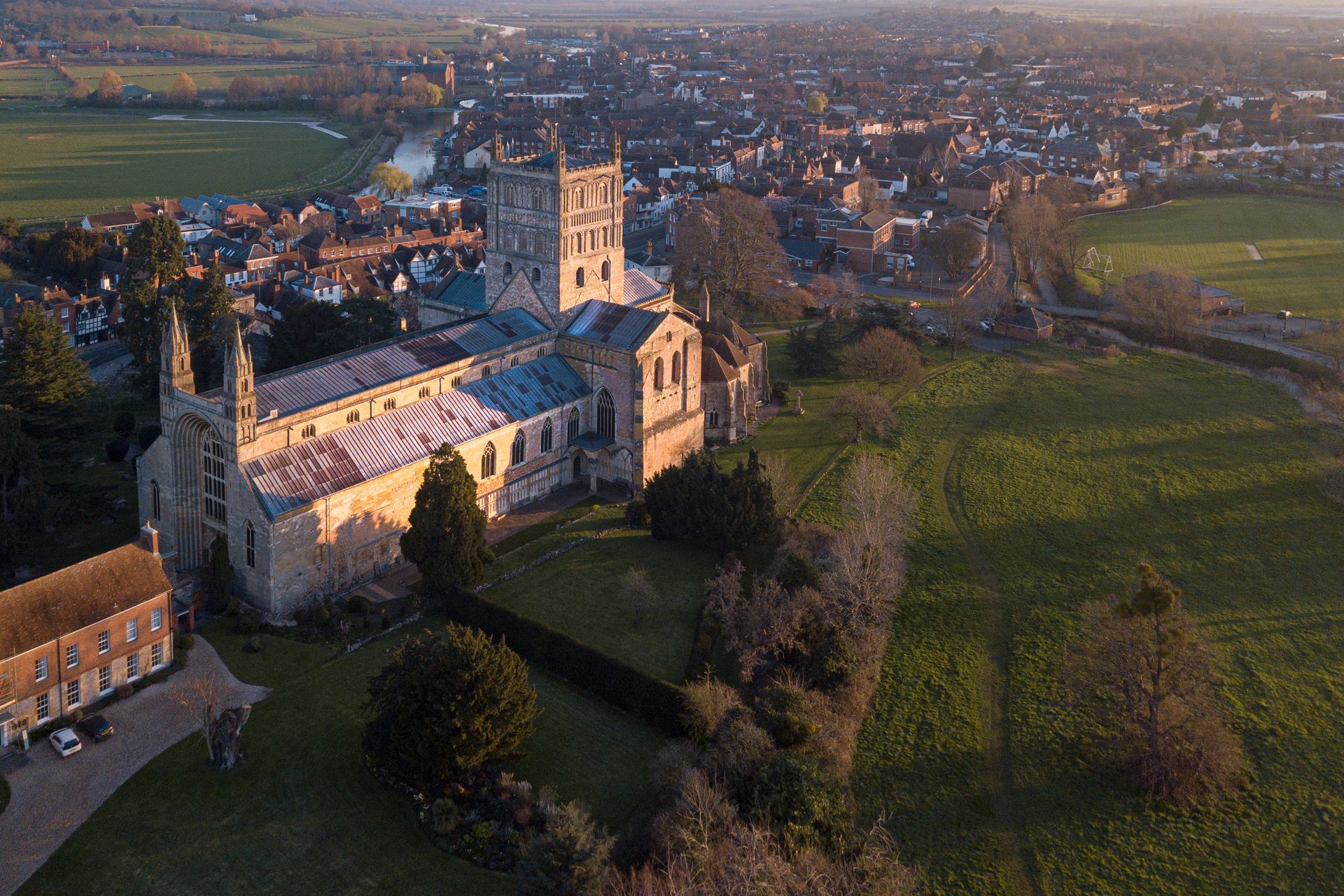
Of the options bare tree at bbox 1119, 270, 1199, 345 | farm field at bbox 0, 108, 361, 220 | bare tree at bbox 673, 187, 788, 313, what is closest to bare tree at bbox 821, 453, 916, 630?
bare tree at bbox 673, 187, 788, 313

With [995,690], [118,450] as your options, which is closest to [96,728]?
[118,450]

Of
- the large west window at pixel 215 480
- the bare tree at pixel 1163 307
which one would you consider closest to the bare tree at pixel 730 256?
the bare tree at pixel 1163 307

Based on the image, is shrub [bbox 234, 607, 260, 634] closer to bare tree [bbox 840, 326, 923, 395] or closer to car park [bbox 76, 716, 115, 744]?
car park [bbox 76, 716, 115, 744]

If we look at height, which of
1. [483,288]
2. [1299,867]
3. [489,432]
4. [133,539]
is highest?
[483,288]

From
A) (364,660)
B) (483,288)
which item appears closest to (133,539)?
(364,660)

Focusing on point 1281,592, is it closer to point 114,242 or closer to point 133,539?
point 133,539

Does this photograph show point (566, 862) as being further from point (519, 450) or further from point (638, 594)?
point (519, 450)
